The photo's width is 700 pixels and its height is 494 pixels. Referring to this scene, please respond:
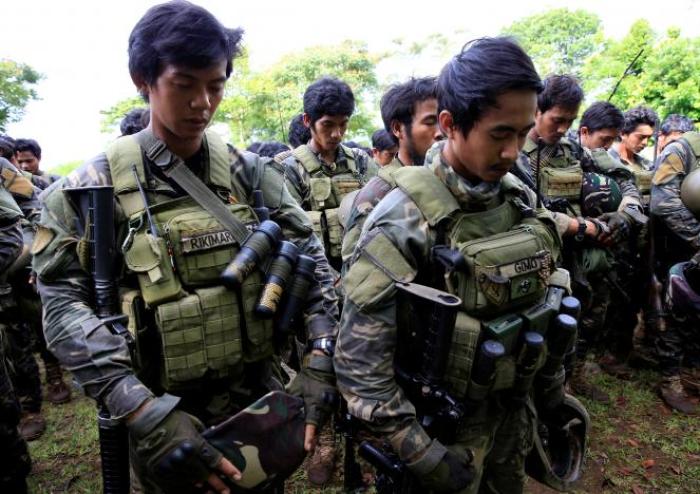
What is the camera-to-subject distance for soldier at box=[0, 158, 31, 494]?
2564 mm

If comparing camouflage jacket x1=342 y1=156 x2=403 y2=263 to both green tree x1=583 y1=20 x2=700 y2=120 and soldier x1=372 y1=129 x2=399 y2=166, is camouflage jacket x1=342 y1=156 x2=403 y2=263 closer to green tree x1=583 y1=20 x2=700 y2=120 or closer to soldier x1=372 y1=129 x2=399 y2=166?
soldier x1=372 y1=129 x2=399 y2=166

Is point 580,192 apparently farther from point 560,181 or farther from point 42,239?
point 42,239

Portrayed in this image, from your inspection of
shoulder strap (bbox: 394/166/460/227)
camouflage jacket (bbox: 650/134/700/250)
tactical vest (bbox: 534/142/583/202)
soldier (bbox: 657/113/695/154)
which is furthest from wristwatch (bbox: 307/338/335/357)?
soldier (bbox: 657/113/695/154)

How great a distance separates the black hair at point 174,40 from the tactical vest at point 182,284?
0.28m

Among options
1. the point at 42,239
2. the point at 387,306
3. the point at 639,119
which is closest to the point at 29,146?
the point at 42,239

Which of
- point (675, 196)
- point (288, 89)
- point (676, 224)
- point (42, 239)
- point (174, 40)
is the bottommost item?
point (288, 89)

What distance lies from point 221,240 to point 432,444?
971 millimetres

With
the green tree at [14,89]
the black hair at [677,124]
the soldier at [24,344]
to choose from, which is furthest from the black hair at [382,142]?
the green tree at [14,89]

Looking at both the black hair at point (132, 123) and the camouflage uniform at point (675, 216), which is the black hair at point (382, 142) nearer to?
the camouflage uniform at point (675, 216)

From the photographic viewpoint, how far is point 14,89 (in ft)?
51.3

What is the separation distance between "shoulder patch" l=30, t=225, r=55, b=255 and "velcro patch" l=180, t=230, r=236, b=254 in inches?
16.6

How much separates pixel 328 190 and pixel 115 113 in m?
17.3

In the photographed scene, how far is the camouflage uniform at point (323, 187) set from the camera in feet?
13.2

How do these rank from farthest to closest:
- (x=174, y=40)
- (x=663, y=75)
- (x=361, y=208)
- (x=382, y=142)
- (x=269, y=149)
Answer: (x=663, y=75) < (x=269, y=149) < (x=382, y=142) < (x=361, y=208) < (x=174, y=40)
